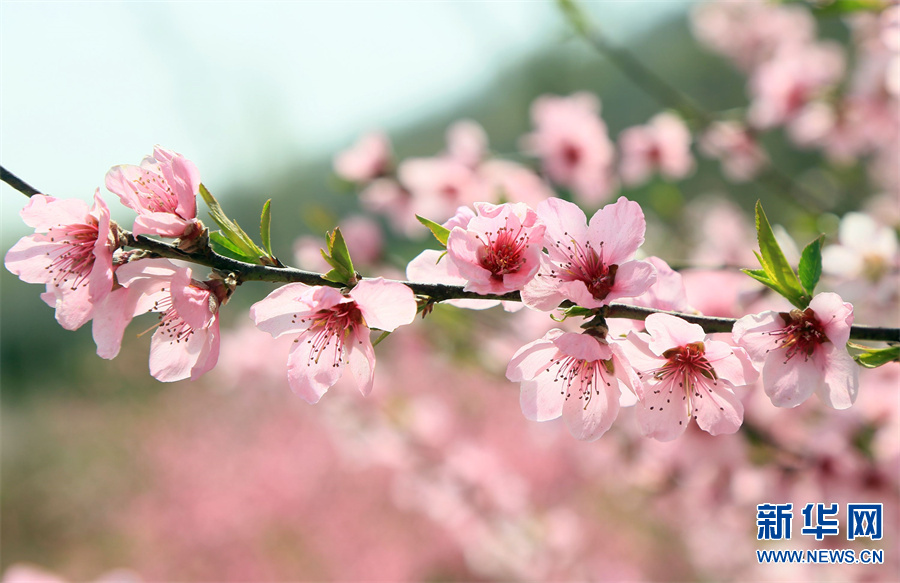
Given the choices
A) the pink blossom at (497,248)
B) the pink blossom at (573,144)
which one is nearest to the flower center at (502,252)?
the pink blossom at (497,248)

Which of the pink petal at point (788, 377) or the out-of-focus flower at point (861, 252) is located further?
the out-of-focus flower at point (861, 252)

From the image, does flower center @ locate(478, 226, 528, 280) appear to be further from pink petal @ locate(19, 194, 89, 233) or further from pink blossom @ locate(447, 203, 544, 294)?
pink petal @ locate(19, 194, 89, 233)

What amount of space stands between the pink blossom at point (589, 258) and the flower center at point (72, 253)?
420mm

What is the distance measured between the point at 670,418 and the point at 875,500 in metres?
1.00

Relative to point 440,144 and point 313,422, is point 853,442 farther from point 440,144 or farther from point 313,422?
point 440,144

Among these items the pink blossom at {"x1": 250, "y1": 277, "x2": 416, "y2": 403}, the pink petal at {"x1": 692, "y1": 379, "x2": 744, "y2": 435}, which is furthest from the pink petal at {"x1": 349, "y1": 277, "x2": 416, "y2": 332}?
the pink petal at {"x1": 692, "y1": 379, "x2": 744, "y2": 435}

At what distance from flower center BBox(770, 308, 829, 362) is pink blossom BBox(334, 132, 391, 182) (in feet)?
3.97

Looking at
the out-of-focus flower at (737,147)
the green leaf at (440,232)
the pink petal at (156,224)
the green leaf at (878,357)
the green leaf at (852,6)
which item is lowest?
the out-of-focus flower at (737,147)

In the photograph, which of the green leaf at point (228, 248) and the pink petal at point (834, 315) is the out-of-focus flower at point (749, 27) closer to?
the pink petal at point (834, 315)

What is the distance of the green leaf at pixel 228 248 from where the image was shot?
546 mm

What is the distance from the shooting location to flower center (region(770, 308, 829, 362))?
529 millimetres

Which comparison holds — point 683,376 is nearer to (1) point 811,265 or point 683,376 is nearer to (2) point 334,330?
(1) point 811,265

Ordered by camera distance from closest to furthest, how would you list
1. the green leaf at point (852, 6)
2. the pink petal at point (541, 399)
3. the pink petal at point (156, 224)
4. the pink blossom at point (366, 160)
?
the pink petal at point (156, 224), the pink petal at point (541, 399), the green leaf at point (852, 6), the pink blossom at point (366, 160)

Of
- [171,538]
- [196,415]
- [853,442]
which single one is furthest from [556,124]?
[196,415]
